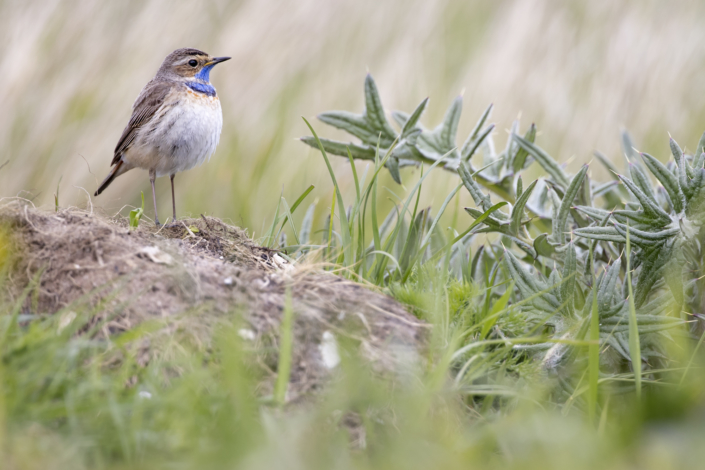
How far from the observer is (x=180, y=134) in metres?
3.49

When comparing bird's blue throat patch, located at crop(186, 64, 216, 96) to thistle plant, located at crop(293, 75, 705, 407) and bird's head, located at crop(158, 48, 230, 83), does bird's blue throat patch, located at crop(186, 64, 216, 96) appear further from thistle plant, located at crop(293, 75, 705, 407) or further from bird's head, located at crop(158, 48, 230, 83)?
thistle plant, located at crop(293, 75, 705, 407)

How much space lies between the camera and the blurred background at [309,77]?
4.52 meters

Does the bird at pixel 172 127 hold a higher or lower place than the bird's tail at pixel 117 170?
higher

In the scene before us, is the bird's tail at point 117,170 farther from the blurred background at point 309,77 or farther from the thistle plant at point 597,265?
the thistle plant at point 597,265

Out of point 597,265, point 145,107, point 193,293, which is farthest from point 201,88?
point 597,265

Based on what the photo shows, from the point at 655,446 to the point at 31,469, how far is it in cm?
122

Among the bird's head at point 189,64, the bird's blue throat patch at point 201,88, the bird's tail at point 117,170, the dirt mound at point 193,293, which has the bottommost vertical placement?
the bird's tail at point 117,170

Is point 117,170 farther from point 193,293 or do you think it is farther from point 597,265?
point 597,265

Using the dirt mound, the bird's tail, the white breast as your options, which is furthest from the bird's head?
the dirt mound

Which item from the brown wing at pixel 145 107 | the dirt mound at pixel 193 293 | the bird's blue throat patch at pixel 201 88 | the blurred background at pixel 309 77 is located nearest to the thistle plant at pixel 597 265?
the dirt mound at pixel 193 293

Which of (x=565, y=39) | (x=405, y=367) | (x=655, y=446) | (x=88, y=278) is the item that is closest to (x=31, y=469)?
(x=88, y=278)

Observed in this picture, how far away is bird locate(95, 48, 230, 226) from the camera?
3.51 metres

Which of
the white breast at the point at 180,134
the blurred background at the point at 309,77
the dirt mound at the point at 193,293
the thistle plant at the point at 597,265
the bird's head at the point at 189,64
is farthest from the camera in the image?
the blurred background at the point at 309,77

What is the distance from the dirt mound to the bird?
1.38 m
